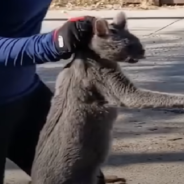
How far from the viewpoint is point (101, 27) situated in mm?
3566

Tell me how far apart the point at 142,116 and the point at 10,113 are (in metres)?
3.80

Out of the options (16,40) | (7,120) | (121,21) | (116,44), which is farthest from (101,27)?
(7,120)

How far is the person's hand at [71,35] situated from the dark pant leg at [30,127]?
799 mm

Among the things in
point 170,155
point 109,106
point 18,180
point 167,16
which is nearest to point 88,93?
point 109,106

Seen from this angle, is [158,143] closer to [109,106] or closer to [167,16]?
[109,106]

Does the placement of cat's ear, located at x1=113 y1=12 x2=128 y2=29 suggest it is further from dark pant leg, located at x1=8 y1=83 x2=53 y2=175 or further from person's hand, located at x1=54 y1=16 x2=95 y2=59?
dark pant leg, located at x1=8 y1=83 x2=53 y2=175

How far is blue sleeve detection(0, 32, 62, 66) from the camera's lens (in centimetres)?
344

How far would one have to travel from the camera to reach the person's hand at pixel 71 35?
3398 millimetres

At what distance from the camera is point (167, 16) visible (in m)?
17.4

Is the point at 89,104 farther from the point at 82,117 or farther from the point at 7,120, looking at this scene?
the point at 7,120

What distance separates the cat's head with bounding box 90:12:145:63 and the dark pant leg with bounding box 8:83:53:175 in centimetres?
67

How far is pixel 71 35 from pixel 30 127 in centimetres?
101

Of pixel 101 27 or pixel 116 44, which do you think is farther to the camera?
pixel 116 44

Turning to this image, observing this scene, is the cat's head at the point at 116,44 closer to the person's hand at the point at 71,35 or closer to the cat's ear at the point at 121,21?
the cat's ear at the point at 121,21
